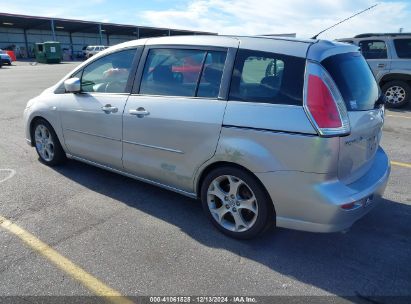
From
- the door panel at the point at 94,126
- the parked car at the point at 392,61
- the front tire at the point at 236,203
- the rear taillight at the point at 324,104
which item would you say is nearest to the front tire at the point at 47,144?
the door panel at the point at 94,126

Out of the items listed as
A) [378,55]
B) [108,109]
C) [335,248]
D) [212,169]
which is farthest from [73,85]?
[378,55]

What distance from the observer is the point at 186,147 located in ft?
10.5

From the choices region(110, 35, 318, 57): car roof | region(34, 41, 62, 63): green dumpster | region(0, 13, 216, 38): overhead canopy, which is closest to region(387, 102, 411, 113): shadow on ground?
region(110, 35, 318, 57): car roof

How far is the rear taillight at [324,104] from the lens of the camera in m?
2.50

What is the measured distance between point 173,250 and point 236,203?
0.69 m

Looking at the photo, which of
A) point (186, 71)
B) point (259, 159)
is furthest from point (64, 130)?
point (259, 159)

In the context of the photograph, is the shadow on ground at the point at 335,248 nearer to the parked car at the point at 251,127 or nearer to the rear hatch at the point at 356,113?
the parked car at the point at 251,127

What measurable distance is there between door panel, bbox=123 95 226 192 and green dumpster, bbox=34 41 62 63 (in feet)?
138

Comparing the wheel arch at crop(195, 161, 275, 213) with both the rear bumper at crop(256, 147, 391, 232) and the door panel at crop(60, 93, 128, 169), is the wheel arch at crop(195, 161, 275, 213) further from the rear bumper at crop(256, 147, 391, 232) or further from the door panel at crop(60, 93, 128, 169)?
the door panel at crop(60, 93, 128, 169)

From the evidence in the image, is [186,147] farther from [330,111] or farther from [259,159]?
[330,111]

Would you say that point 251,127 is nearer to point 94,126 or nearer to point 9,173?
point 94,126

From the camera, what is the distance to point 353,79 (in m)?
2.86

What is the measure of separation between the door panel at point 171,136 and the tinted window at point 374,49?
26.5ft

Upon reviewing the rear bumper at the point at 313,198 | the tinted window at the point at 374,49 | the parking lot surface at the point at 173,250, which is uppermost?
the tinted window at the point at 374,49
